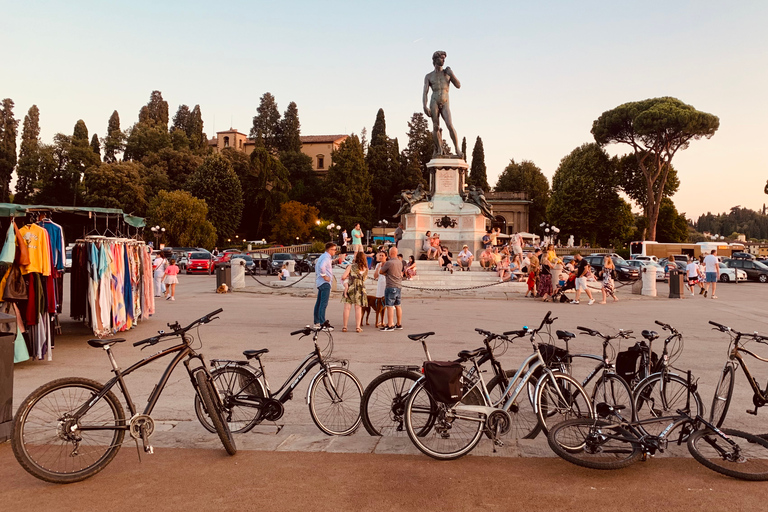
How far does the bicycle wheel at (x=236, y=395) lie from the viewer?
575 cm

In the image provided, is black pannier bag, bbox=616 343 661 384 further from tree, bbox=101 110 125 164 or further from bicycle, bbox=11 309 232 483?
tree, bbox=101 110 125 164

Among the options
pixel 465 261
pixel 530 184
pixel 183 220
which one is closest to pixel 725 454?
pixel 465 261

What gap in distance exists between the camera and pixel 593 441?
4.99 metres

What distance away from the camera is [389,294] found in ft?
43.3

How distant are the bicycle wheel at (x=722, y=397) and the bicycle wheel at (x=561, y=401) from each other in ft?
4.46

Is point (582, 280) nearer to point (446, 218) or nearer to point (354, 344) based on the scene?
point (446, 218)

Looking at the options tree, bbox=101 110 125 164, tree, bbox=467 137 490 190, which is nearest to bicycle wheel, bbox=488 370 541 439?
tree, bbox=101 110 125 164

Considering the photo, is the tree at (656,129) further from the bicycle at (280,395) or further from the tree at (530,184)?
the bicycle at (280,395)

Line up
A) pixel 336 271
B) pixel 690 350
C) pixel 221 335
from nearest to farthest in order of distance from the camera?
pixel 690 350, pixel 221 335, pixel 336 271

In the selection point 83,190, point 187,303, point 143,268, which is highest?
point 83,190

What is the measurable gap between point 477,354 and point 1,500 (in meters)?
3.62

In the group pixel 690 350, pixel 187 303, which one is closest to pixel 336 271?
pixel 187 303

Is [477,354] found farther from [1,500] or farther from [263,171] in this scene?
[263,171]

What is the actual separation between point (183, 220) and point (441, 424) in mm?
60111
